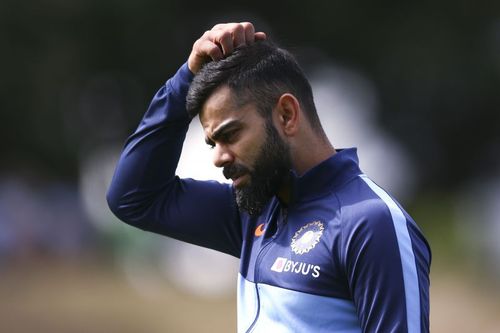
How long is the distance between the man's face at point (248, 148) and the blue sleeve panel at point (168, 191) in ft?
1.40

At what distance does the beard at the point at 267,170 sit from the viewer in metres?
3.62

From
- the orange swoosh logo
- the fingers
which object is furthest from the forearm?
the orange swoosh logo

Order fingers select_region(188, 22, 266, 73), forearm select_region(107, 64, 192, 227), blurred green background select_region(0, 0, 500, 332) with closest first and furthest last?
1. fingers select_region(188, 22, 266, 73)
2. forearm select_region(107, 64, 192, 227)
3. blurred green background select_region(0, 0, 500, 332)

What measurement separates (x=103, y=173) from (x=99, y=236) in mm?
3116

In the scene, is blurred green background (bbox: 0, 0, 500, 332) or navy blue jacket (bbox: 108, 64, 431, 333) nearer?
navy blue jacket (bbox: 108, 64, 431, 333)

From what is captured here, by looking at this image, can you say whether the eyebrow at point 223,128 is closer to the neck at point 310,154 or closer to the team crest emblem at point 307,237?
the neck at point 310,154

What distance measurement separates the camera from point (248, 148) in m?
3.62

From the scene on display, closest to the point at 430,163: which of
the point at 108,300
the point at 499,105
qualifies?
the point at 499,105

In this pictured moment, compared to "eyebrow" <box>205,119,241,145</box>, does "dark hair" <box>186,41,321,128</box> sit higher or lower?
higher

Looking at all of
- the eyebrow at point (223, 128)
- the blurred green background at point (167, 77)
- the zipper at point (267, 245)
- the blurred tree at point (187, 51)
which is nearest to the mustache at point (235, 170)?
the eyebrow at point (223, 128)

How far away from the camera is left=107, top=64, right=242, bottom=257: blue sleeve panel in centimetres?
410

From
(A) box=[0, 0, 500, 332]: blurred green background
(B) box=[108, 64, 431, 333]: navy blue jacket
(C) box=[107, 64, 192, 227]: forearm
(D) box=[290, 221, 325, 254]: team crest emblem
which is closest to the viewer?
(B) box=[108, 64, 431, 333]: navy blue jacket

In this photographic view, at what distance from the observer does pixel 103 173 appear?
27.6 metres

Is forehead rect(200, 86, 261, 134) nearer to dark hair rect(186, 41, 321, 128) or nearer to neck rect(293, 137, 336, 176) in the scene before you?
dark hair rect(186, 41, 321, 128)
